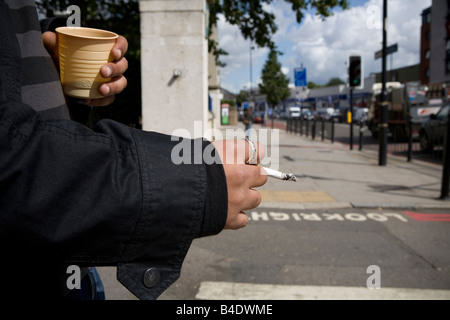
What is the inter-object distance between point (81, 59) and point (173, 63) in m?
5.58

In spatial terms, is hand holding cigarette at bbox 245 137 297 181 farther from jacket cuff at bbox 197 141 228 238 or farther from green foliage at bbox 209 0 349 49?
green foliage at bbox 209 0 349 49

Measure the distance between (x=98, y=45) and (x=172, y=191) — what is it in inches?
25.8

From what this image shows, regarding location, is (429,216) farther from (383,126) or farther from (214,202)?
(214,202)

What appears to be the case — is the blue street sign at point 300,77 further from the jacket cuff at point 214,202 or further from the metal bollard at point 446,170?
the jacket cuff at point 214,202

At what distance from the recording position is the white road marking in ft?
10.8

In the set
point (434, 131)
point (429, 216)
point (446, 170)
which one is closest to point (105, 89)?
point (429, 216)

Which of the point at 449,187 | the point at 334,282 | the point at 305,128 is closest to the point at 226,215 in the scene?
the point at 334,282

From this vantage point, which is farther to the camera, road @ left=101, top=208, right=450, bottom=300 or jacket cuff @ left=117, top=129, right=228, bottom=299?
road @ left=101, top=208, right=450, bottom=300

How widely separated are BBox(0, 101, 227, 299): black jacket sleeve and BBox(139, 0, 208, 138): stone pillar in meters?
5.42

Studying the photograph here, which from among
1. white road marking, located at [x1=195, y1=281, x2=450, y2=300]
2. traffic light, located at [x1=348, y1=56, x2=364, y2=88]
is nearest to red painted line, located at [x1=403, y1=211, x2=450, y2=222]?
white road marking, located at [x1=195, y1=281, x2=450, y2=300]

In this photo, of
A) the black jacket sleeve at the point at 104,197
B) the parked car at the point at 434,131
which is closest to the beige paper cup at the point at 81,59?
the black jacket sleeve at the point at 104,197

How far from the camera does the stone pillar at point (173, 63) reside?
643 centimetres

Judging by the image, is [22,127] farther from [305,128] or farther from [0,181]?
[305,128]

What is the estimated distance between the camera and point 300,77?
50.9 feet
